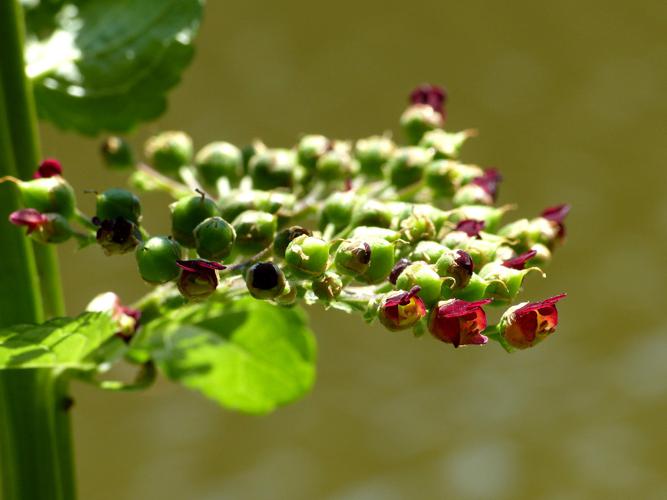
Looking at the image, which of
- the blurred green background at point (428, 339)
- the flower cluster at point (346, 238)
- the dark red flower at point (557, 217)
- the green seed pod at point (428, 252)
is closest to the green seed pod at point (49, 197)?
the flower cluster at point (346, 238)

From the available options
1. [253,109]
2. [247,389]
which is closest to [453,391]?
[253,109]

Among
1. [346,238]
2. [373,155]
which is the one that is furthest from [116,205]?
[373,155]

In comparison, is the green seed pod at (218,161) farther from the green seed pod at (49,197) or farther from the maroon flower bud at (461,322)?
the maroon flower bud at (461,322)

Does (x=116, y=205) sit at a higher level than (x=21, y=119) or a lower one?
lower

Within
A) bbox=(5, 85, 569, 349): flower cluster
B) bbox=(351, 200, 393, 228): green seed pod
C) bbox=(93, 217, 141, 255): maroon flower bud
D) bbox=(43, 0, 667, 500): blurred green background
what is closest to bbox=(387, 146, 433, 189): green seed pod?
bbox=(5, 85, 569, 349): flower cluster

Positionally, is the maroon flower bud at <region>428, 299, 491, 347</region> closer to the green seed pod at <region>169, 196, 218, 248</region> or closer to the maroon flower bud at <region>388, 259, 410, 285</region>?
the maroon flower bud at <region>388, 259, 410, 285</region>

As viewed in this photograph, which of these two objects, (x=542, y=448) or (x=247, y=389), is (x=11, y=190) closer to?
(x=247, y=389)

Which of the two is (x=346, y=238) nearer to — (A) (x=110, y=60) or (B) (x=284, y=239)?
(B) (x=284, y=239)
